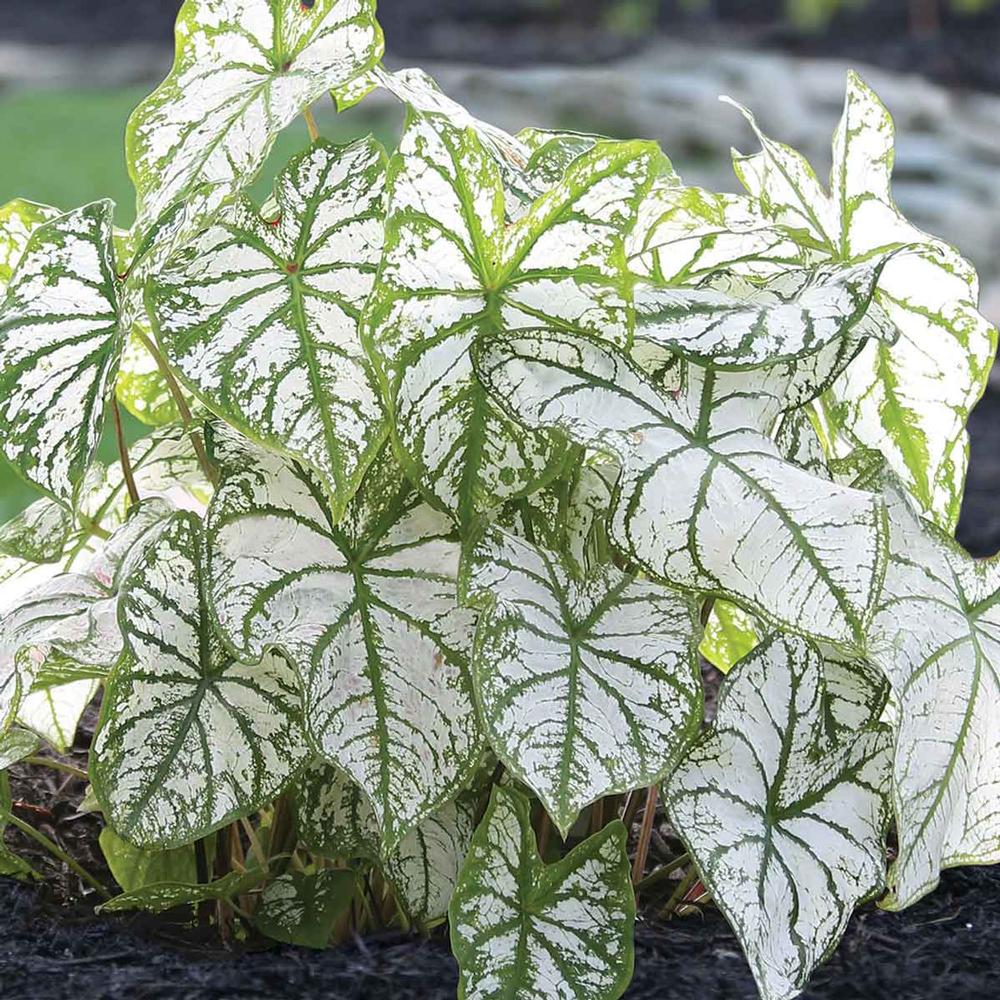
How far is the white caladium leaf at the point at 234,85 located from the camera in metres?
1.05

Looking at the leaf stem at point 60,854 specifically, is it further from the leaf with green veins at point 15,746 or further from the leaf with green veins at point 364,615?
the leaf with green veins at point 364,615

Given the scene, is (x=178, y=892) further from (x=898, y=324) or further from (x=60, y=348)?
(x=898, y=324)

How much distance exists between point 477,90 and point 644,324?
528cm

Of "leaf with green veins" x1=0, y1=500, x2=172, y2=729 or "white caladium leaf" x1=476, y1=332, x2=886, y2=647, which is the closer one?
"white caladium leaf" x1=476, y1=332, x2=886, y2=647

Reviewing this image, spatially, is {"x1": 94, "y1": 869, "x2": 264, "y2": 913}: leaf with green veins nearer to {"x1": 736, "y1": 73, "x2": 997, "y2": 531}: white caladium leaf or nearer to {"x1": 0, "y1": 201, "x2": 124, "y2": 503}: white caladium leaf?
{"x1": 0, "y1": 201, "x2": 124, "y2": 503}: white caladium leaf

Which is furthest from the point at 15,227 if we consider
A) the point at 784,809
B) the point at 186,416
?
the point at 784,809

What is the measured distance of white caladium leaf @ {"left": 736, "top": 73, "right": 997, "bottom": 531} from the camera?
1.23 metres

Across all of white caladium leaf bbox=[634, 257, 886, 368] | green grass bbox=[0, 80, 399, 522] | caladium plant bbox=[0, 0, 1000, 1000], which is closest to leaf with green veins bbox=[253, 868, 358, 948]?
caladium plant bbox=[0, 0, 1000, 1000]

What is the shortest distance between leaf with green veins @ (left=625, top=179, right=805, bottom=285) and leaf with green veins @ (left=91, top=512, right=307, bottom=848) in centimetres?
42

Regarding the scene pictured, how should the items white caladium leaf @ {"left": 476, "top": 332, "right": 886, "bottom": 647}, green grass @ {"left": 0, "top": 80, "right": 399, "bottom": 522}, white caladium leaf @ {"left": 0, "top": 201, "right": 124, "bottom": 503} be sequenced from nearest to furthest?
white caladium leaf @ {"left": 476, "top": 332, "right": 886, "bottom": 647} → white caladium leaf @ {"left": 0, "top": 201, "right": 124, "bottom": 503} → green grass @ {"left": 0, "top": 80, "right": 399, "bottom": 522}

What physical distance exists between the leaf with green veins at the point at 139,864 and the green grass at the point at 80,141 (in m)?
3.41

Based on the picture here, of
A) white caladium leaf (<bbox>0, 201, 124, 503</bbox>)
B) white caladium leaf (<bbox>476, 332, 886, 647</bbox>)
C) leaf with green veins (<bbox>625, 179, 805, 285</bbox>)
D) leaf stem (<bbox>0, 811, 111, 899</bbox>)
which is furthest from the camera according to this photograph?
leaf stem (<bbox>0, 811, 111, 899</bbox>)

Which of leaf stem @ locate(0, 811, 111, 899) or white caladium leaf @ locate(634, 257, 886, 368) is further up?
white caladium leaf @ locate(634, 257, 886, 368)

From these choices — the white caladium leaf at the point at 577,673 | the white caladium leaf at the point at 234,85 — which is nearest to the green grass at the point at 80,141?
the white caladium leaf at the point at 234,85
